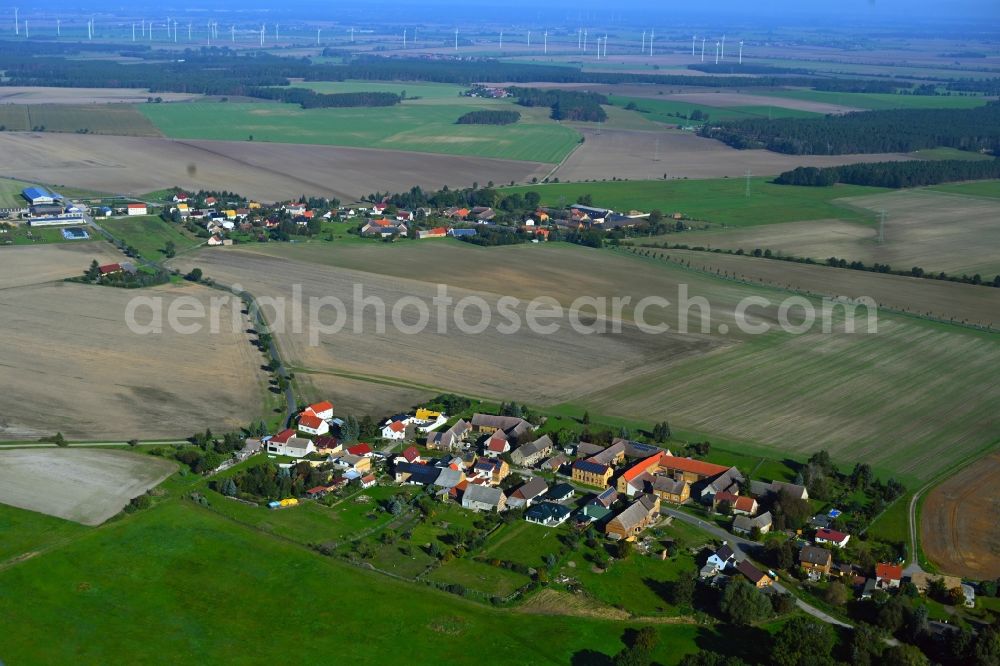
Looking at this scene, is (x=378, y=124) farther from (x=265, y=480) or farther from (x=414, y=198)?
(x=265, y=480)

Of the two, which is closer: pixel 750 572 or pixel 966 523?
pixel 750 572

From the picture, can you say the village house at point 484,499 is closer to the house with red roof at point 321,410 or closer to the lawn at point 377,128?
the house with red roof at point 321,410

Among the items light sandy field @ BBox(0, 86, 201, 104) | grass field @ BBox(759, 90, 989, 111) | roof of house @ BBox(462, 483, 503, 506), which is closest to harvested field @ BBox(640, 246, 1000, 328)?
roof of house @ BBox(462, 483, 503, 506)

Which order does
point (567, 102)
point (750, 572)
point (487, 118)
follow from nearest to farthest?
1. point (750, 572)
2. point (487, 118)
3. point (567, 102)

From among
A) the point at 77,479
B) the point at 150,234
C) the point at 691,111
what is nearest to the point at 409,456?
the point at 77,479

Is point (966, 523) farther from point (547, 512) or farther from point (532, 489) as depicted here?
point (532, 489)

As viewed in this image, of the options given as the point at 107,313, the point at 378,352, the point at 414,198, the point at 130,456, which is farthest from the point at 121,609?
the point at 414,198
